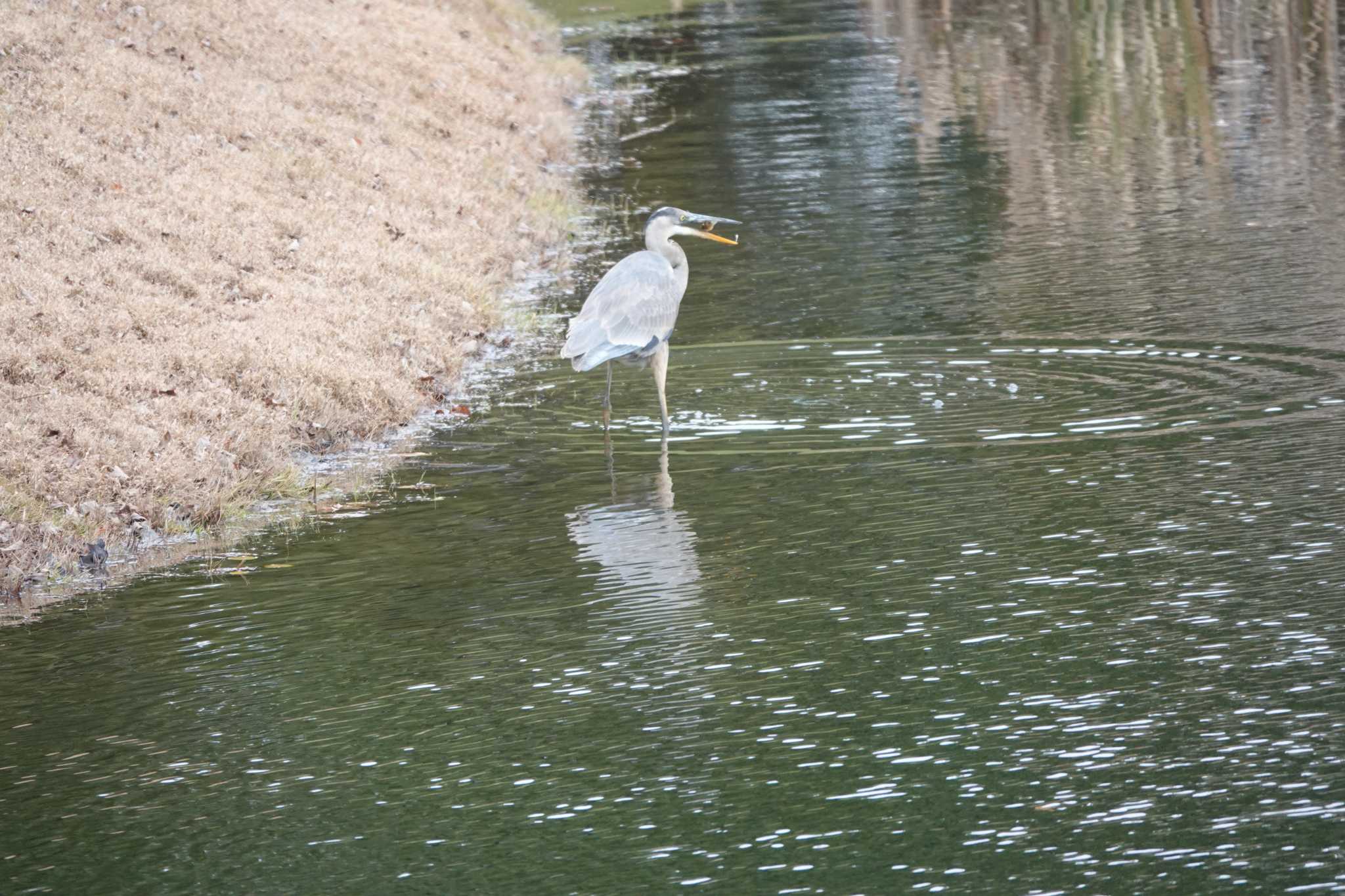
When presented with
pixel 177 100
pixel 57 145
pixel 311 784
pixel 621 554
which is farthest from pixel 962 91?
pixel 311 784

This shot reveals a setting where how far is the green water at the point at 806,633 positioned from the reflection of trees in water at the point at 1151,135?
0.16 metres

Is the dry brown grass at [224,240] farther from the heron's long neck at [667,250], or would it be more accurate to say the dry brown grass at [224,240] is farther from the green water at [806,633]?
the heron's long neck at [667,250]

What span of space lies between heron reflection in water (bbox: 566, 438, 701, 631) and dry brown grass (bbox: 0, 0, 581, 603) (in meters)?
2.33

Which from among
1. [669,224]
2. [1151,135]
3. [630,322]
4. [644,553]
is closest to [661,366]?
[630,322]

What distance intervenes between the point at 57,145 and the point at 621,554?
1029 cm

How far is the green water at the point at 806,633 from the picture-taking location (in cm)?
639

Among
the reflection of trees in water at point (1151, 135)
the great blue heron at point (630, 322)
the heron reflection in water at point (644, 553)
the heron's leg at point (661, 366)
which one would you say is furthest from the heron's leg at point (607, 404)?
the reflection of trees in water at point (1151, 135)

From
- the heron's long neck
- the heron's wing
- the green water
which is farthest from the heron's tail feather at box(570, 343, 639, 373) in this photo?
the heron's long neck

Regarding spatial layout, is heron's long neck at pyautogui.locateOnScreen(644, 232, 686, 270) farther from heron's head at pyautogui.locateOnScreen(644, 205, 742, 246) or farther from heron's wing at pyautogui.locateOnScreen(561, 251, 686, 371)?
heron's wing at pyautogui.locateOnScreen(561, 251, 686, 371)

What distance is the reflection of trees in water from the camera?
52.5ft

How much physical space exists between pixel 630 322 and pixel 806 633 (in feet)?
15.6

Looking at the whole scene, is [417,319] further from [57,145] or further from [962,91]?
[962,91]

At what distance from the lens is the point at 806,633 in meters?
8.34

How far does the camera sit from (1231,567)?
8.66 meters
